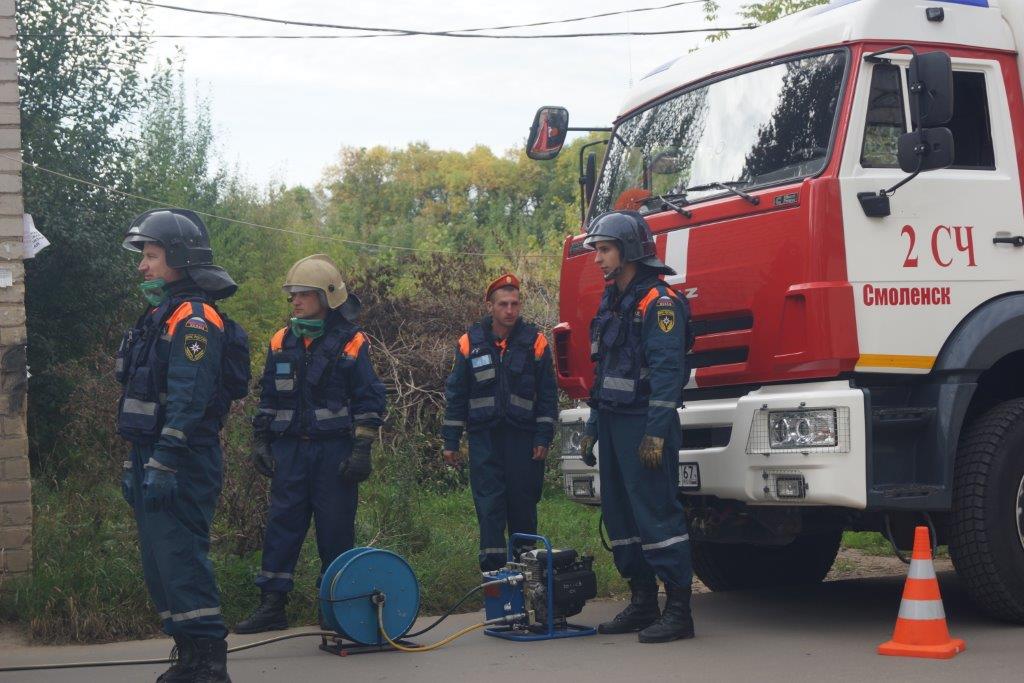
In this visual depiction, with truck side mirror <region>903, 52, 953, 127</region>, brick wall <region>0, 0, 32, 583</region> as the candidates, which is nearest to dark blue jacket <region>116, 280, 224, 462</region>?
brick wall <region>0, 0, 32, 583</region>

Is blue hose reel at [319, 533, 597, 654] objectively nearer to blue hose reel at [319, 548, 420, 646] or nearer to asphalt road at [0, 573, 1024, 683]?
blue hose reel at [319, 548, 420, 646]

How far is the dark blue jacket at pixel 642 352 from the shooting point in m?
6.54

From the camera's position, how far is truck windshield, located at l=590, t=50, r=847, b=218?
6.60m

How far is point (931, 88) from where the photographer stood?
6152 mm

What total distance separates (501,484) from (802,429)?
2195 millimetres

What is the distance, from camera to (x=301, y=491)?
7.14 metres

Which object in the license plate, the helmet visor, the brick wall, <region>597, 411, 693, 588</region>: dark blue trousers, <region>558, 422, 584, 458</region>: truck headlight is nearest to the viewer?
the helmet visor

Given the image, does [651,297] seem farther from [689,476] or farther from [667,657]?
[667,657]

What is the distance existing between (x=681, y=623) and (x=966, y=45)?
341 centimetres

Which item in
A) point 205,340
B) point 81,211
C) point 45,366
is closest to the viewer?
point 205,340

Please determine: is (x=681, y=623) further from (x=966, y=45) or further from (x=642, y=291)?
(x=966, y=45)

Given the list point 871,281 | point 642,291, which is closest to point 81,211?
point 642,291

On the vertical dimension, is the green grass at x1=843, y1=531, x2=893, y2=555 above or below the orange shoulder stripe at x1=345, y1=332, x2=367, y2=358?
below

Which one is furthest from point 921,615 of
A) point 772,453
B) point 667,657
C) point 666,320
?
point 666,320
